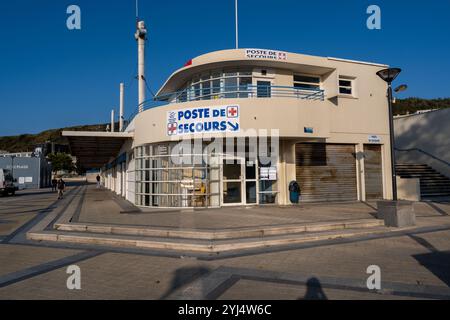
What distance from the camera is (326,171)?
16344mm

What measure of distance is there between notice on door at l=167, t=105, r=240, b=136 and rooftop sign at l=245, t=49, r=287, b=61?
2773mm

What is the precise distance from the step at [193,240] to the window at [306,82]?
9.09 metres

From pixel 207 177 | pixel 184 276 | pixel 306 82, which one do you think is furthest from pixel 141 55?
pixel 184 276

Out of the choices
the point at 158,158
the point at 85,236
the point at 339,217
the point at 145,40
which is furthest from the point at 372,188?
the point at 145,40

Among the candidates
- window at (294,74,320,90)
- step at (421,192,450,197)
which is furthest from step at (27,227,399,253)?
step at (421,192,450,197)

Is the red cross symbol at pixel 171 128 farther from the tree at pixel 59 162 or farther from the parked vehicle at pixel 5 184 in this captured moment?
the tree at pixel 59 162

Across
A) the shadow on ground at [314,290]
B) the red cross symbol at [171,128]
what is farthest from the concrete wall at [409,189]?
the shadow on ground at [314,290]

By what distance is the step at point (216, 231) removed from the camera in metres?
8.46

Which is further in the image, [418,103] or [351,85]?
[418,103]

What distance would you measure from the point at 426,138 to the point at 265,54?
→ 47.8 ft

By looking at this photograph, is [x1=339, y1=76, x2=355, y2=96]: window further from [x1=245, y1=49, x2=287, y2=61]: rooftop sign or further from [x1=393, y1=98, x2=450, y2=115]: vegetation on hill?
[x1=393, y1=98, x2=450, y2=115]: vegetation on hill

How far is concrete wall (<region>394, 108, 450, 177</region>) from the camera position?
20.3 meters

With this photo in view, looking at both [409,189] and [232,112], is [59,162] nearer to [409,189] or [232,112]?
[232,112]

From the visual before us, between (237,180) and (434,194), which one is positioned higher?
(237,180)
